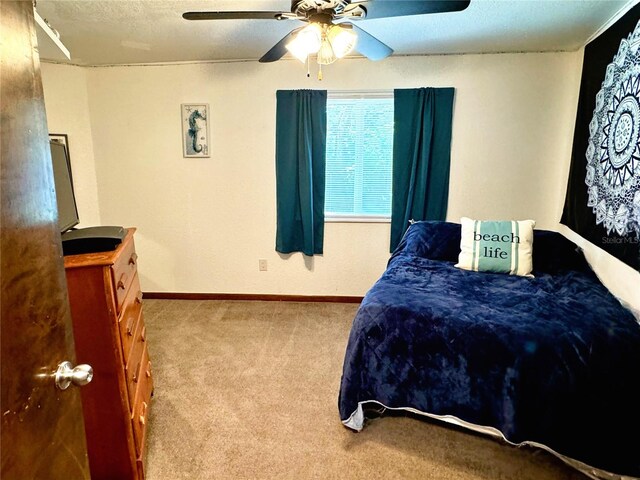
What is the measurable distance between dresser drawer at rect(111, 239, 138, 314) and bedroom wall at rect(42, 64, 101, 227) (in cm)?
214

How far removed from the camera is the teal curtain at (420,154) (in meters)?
3.19

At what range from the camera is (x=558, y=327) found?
1.70 metres

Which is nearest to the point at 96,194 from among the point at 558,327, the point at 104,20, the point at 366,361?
the point at 104,20

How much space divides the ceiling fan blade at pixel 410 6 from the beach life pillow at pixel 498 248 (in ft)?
4.96

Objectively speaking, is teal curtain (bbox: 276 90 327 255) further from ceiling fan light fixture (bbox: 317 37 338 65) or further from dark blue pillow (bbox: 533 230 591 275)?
dark blue pillow (bbox: 533 230 591 275)

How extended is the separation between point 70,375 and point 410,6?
5.79ft

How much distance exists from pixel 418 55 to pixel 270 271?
2.36 metres

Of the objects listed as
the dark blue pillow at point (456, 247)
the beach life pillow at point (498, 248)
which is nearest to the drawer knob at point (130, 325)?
the dark blue pillow at point (456, 247)

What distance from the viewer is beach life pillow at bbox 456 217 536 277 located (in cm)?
251

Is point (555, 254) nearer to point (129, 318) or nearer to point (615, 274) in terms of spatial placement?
point (615, 274)

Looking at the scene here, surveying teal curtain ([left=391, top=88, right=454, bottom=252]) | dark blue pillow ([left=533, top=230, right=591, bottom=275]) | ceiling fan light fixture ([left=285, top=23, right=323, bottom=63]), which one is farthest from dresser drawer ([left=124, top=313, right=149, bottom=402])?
dark blue pillow ([left=533, top=230, right=591, bottom=275])

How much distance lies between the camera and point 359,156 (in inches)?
136

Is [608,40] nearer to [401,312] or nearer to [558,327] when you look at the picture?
[558,327]

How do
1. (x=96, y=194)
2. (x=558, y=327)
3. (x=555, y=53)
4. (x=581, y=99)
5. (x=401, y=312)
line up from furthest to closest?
(x=96, y=194), (x=555, y=53), (x=581, y=99), (x=401, y=312), (x=558, y=327)
